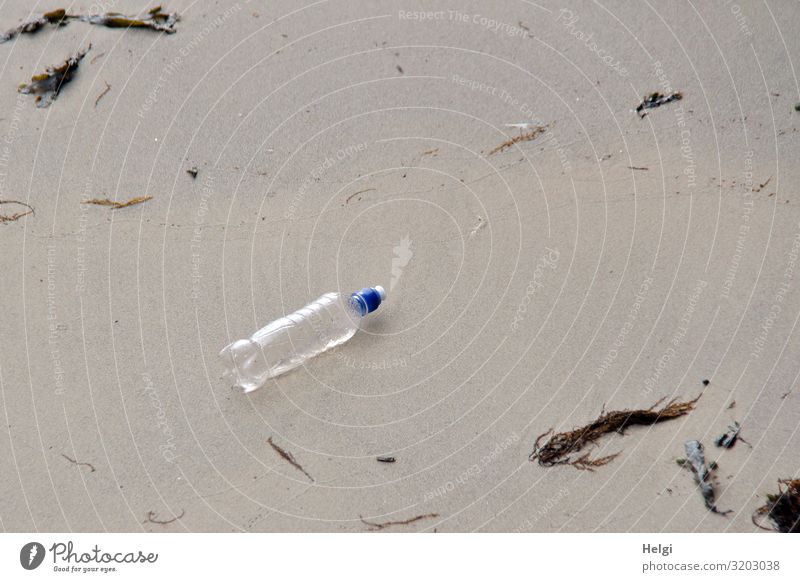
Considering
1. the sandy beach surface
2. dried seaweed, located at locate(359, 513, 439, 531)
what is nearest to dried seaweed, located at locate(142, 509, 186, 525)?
the sandy beach surface

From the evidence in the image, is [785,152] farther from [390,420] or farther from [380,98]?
[390,420]

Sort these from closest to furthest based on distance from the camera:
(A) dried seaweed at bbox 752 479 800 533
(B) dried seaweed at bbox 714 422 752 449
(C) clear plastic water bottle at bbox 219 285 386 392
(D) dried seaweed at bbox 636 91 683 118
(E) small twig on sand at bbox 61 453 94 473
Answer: (A) dried seaweed at bbox 752 479 800 533 < (B) dried seaweed at bbox 714 422 752 449 < (E) small twig on sand at bbox 61 453 94 473 < (C) clear plastic water bottle at bbox 219 285 386 392 < (D) dried seaweed at bbox 636 91 683 118

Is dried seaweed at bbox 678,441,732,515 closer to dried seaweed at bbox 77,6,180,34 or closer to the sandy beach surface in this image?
the sandy beach surface

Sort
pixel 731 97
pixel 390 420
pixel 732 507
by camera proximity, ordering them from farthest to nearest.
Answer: pixel 731 97
pixel 390 420
pixel 732 507

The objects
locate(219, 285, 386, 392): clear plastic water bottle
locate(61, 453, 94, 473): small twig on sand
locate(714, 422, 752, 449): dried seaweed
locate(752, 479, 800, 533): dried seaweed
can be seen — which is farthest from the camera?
locate(219, 285, 386, 392): clear plastic water bottle

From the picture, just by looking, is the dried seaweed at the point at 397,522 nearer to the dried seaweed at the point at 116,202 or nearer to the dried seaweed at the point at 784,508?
the dried seaweed at the point at 784,508

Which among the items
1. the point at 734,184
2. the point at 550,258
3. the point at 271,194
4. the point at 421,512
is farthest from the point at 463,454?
the point at 734,184

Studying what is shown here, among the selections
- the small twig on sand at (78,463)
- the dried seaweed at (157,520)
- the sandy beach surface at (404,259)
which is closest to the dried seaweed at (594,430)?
the sandy beach surface at (404,259)
